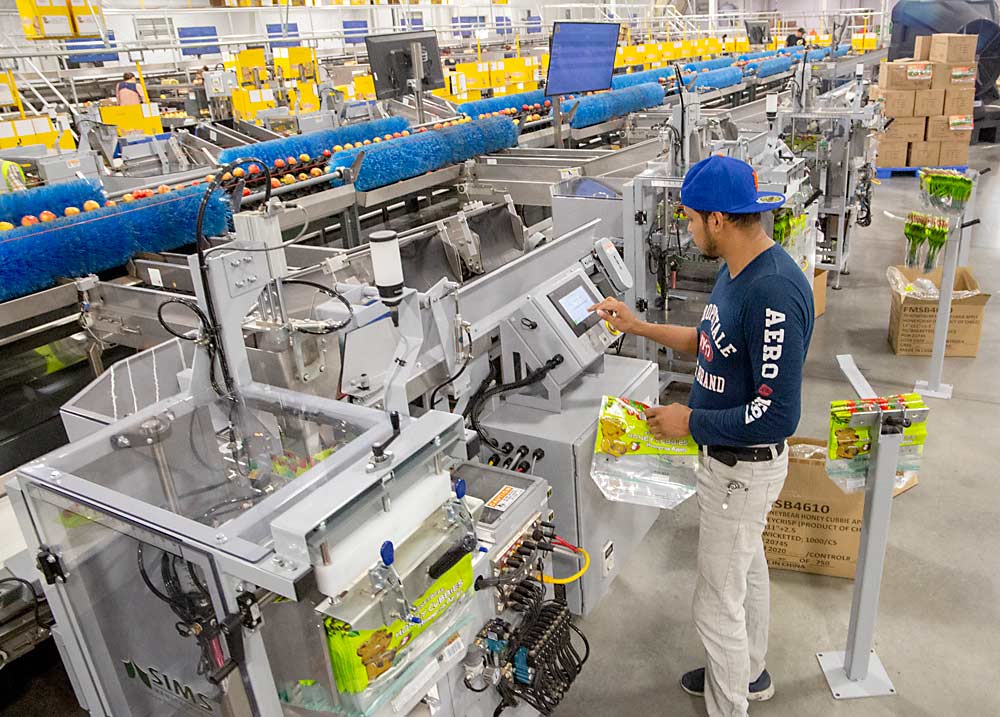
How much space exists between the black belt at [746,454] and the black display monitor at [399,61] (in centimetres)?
334

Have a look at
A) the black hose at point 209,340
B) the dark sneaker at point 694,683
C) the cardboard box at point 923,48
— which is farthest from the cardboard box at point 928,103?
the black hose at point 209,340

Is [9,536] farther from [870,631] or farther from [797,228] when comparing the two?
[797,228]

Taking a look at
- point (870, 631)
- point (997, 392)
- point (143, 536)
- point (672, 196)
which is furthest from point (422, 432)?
point (997, 392)

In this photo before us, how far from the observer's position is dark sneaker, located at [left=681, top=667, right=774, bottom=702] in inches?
88.9

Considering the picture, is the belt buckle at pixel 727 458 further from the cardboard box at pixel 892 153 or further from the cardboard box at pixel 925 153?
the cardboard box at pixel 925 153

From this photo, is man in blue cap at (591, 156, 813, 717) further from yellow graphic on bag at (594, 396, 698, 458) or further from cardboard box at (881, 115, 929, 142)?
cardboard box at (881, 115, 929, 142)

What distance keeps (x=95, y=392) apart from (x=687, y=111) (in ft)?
9.46

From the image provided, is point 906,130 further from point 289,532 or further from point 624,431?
point 289,532

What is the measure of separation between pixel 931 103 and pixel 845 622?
7401mm

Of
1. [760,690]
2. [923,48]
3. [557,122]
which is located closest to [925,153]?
[923,48]

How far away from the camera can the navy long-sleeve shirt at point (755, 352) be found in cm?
169

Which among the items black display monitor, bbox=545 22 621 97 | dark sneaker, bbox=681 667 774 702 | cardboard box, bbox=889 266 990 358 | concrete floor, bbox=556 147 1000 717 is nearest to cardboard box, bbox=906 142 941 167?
cardboard box, bbox=889 266 990 358

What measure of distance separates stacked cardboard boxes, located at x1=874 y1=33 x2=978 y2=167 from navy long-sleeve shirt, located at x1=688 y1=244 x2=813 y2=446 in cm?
727

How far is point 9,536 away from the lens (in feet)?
6.93
